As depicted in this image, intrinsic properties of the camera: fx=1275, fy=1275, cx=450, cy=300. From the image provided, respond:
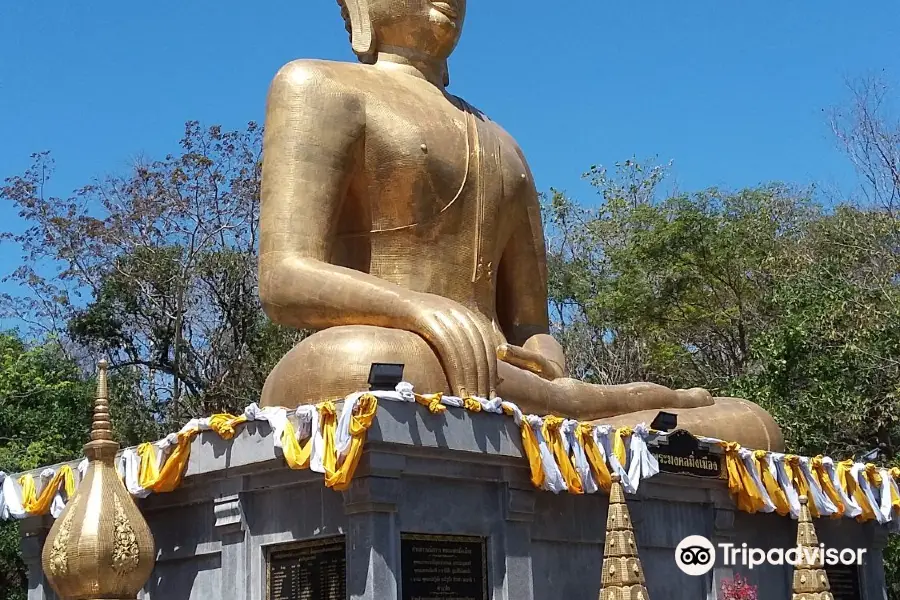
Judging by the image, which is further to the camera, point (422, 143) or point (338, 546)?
point (422, 143)

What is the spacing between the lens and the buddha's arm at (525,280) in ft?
34.5

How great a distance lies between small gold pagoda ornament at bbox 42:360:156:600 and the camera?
705 cm

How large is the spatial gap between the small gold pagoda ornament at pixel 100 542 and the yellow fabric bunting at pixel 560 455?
101 inches

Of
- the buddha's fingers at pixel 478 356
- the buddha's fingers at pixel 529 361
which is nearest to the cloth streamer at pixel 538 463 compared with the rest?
the buddha's fingers at pixel 478 356

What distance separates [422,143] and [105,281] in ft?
49.5

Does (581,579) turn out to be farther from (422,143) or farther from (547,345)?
(422,143)

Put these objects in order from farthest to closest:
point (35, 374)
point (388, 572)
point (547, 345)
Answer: point (35, 374) → point (547, 345) → point (388, 572)

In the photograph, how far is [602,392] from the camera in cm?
968

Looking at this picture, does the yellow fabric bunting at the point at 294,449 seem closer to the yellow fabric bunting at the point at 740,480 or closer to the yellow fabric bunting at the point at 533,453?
the yellow fabric bunting at the point at 533,453

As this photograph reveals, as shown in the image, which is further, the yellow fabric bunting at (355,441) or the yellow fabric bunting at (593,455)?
the yellow fabric bunting at (593,455)

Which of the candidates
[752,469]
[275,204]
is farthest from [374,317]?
[752,469]

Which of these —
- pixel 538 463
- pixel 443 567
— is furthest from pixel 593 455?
pixel 443 567

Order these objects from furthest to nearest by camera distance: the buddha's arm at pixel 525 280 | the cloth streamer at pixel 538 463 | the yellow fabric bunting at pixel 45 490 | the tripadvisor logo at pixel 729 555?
1. the buddha's arm at pixel 525 280
2. the tripadvisor logo at pixel 729 555
3. the yellow fabric bunting at pixel 45 490
4. the cloth streamer at pixel 538 463

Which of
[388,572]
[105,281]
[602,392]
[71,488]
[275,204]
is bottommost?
[388,572]
